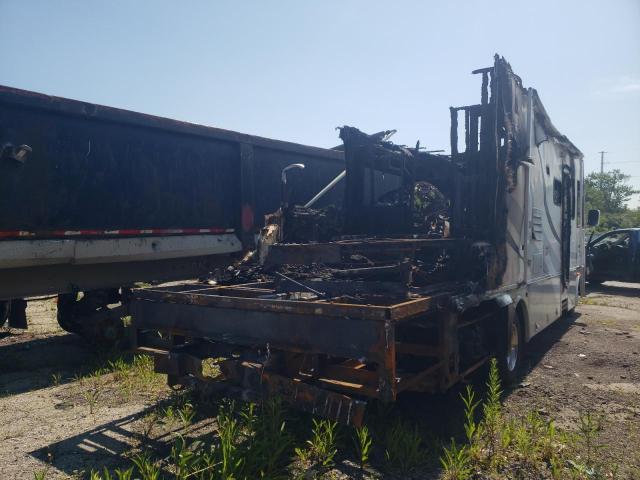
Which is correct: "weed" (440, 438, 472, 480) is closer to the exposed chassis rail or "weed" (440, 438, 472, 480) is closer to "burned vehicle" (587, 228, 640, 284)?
the exposed chassis rail

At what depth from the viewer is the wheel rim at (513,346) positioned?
4791 millimetres

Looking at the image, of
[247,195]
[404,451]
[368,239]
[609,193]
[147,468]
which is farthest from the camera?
[609,193]

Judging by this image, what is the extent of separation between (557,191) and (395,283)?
149 inches

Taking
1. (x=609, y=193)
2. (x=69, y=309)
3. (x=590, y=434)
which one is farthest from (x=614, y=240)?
(x=609, y=193)

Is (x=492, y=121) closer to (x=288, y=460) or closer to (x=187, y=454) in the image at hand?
(x=288, y=460)

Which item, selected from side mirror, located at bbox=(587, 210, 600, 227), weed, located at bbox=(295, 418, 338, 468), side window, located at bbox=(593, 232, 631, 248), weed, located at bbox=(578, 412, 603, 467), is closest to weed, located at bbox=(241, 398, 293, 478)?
weed, located at bbox=(295, 418, 338, 468)

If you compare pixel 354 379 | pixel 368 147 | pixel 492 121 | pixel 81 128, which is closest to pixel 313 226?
pixel 368 147

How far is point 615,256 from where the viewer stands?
12.7 meters

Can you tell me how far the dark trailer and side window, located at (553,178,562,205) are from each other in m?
4.10

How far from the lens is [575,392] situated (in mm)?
4711

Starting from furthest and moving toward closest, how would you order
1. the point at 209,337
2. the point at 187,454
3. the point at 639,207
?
the point at 639,207 → the point at 209,337 → the point at 187,454

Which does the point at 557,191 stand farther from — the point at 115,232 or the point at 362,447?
the point at 115,232

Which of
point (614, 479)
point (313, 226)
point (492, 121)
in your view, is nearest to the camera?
point (614, 479)

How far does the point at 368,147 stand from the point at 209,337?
2.90 meters
